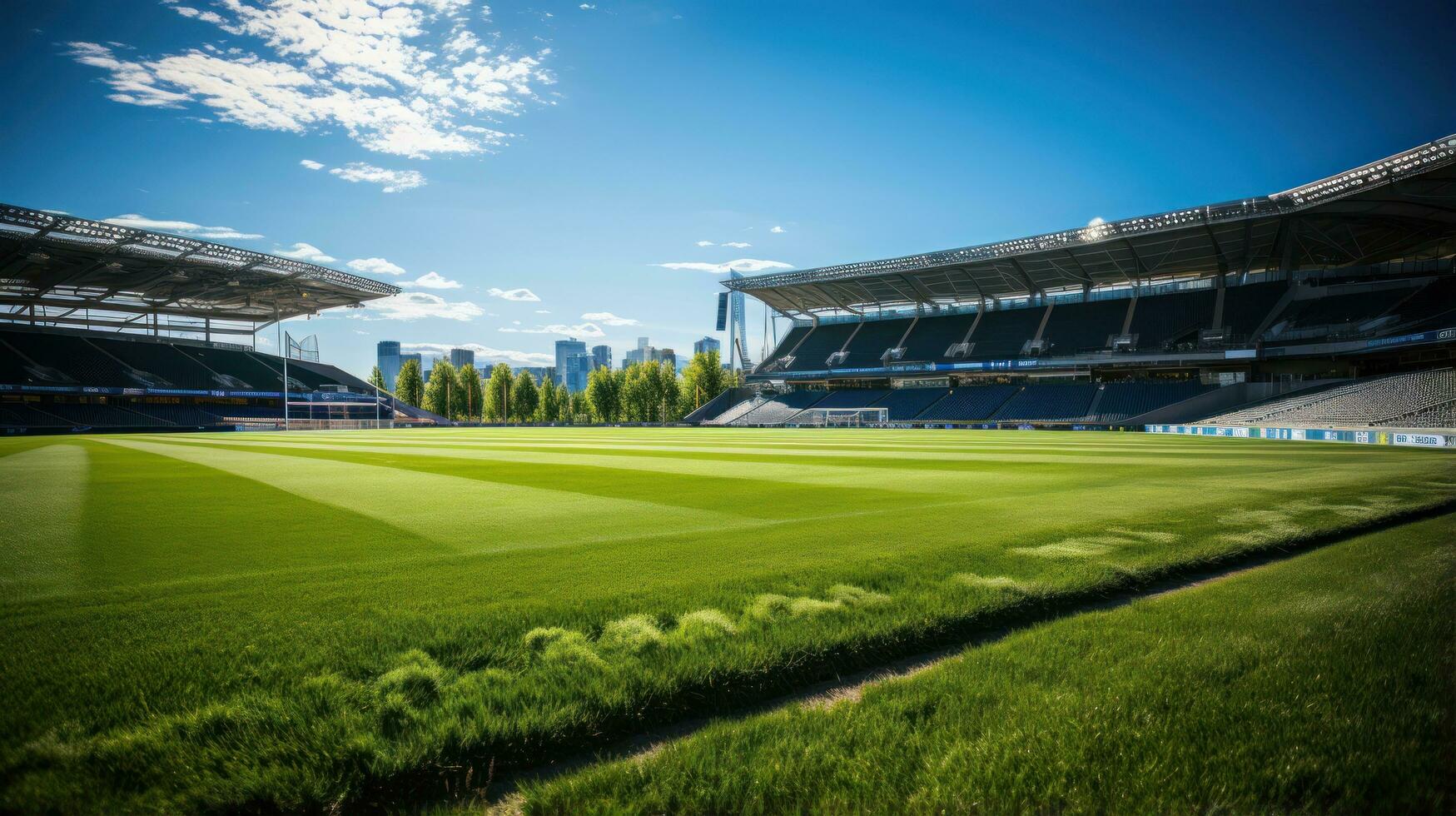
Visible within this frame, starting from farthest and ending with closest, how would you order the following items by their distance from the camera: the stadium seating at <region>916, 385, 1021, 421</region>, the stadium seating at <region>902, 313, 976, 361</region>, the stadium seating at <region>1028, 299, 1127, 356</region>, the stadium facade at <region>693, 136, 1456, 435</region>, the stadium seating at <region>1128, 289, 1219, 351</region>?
1. the stadium seating at <region>902, 313, 976, 361</region>
2. the stadium seating at <region>916, 385, 1021, 421</region>
3. the stadium seating at <region>1028, 299, 1127, 356</region>
4. the stadium seating at <region>1128, 289, 1219, 351</region>
5. the stadium facade at <region>693, 136, 1456, 435</region>

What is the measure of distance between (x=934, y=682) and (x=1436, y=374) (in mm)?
44520

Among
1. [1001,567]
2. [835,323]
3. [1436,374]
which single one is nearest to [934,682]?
[1001,567]

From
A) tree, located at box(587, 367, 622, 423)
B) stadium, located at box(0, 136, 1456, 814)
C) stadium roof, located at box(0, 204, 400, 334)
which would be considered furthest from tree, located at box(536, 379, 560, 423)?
stadium, located at box(0, 136, 1456, 814)

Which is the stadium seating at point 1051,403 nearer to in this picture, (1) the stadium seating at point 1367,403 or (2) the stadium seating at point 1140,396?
(2) the stadium seating at point 1140,396

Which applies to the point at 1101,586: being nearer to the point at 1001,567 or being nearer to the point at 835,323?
the point at 1001,567

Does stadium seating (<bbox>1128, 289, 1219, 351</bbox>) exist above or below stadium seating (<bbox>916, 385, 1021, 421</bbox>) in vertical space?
above

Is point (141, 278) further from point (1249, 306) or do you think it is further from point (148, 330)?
point (1249, 306)

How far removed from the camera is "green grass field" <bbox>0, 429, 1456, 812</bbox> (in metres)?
2.37

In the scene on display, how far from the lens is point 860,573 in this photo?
473 cm

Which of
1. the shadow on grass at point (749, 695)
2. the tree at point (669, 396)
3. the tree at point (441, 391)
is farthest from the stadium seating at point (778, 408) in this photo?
the shadow on grass at point (749, 695)

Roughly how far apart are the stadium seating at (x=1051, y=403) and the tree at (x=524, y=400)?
61141mm

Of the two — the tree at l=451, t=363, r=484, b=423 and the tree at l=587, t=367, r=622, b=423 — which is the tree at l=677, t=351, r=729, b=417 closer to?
the tree at l=587, t=367, r=622, b=423

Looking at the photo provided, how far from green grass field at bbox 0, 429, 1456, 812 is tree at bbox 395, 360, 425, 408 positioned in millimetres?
84200

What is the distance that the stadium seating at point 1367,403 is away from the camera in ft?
98.6
